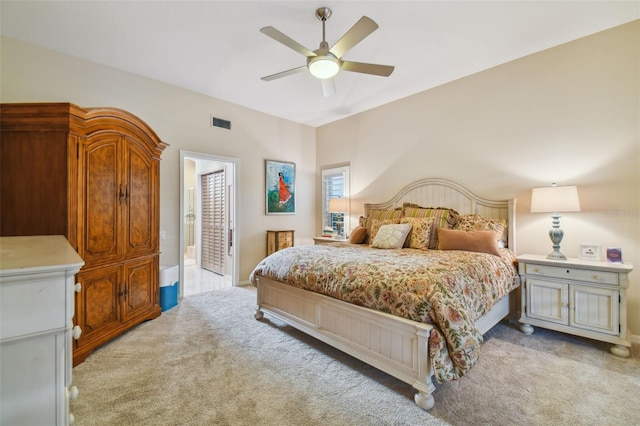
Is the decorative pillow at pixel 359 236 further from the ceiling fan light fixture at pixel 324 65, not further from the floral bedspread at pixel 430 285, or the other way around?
the ceiling fan light fixture at pixel 324 65

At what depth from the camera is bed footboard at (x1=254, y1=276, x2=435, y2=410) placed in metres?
1.76

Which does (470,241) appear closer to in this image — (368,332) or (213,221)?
(368,332)

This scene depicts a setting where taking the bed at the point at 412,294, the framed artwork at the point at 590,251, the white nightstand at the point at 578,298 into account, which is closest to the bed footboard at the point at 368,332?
the bed at the point at 412,294

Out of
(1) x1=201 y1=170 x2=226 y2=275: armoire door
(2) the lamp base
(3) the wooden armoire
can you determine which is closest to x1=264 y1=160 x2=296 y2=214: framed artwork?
(1) x1=201 y1=170 x2=226 y2=275: armoire door

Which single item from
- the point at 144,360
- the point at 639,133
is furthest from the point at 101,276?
the point at 639,133

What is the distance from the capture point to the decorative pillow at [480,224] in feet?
10.6

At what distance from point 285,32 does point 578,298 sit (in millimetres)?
3801

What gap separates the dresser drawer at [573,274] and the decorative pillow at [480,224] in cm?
48

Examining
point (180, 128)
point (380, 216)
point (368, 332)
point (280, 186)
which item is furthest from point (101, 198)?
point (380, 216)

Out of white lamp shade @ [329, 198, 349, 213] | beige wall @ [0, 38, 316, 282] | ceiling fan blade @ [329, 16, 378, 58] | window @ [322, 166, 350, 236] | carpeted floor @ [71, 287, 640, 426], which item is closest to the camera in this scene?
carpeted floor @ [71, 287, 640, 426]

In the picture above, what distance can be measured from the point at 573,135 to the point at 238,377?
13.2 feet

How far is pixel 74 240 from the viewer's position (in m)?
2.32

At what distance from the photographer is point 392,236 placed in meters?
3.34

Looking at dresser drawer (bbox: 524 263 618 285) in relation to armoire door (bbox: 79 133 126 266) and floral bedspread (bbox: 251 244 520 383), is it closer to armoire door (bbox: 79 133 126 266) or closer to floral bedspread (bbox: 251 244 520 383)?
floral bedspread (bbox: 251 244 520 383)
